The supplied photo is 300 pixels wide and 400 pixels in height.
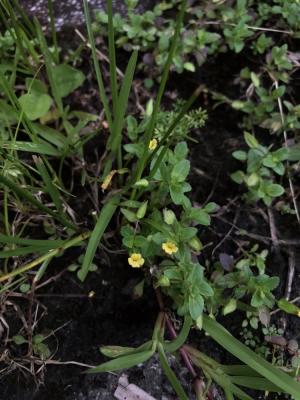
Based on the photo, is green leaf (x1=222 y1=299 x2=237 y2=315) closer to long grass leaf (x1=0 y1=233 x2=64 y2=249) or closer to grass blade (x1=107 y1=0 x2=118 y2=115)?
long grass leaf (x1=0 y1=233 x2=64 y2=249)

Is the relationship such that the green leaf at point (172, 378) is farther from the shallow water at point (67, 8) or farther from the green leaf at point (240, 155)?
the shallow water at point (67, 8)

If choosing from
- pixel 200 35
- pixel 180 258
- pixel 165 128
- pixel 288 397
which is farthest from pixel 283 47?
pixel 288 397

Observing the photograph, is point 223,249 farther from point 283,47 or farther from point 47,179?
point 283,47

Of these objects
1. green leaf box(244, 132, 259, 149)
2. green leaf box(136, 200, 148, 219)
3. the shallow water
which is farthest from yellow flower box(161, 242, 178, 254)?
the shallow water

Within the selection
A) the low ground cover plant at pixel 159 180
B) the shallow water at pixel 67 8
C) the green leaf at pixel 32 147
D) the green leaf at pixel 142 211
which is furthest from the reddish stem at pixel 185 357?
the shallow water at pixel 67 8

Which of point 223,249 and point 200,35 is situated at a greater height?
point 200,35

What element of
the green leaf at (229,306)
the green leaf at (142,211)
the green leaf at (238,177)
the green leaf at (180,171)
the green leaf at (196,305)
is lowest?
the green leaf at (229,306)

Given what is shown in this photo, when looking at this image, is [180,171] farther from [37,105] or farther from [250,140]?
[37,105]
